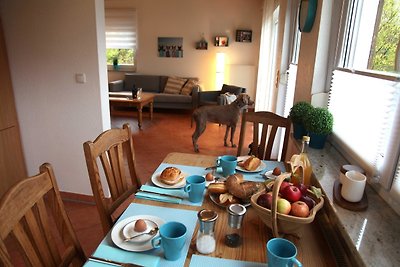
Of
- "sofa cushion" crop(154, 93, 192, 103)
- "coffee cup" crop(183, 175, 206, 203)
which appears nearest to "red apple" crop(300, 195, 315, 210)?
"coffee cup" crop(183, 175, 206, 203)

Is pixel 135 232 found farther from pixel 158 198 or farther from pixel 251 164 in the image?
pixel 251 164

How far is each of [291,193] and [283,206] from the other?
7cm

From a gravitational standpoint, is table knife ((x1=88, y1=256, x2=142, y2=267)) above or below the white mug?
below

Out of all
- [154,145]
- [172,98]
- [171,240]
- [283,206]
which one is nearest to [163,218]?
[171,240]

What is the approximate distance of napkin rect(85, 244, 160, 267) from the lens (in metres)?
0.81

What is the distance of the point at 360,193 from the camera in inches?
39.0

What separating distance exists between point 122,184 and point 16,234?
26.3 inches

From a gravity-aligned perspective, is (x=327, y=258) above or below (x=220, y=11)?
below

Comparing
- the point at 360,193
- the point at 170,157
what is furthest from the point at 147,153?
the point at 360,193

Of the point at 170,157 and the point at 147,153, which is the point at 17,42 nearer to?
the point at 170,157

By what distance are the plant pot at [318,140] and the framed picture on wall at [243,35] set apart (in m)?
→ 5.41

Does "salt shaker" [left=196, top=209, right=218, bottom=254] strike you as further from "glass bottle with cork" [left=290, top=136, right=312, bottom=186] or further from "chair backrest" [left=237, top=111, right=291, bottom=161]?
"chair backrest" [left=237, top=111, right=291, bottom=161]

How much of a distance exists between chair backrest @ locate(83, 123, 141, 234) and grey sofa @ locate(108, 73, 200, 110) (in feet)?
14.8

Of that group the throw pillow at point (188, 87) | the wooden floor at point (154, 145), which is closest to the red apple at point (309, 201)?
the wooden floor at point (154, 145)
